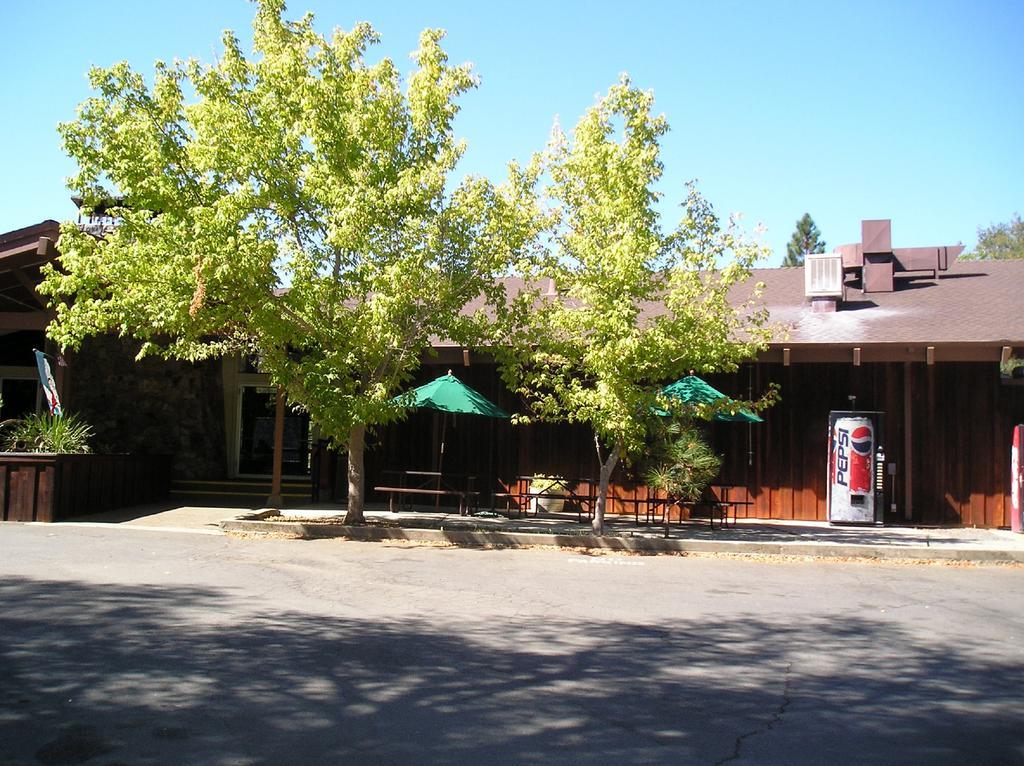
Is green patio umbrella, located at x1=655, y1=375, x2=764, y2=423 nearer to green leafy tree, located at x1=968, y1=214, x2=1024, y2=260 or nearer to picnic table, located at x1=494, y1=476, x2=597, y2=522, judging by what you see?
picnic table, located at x1=494, y1=476, x2=597, y2=522

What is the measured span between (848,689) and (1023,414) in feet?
41.4

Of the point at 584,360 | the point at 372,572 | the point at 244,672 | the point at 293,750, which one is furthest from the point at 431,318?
the point at 293,750

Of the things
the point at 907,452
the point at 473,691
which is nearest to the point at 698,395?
the point at 907,452

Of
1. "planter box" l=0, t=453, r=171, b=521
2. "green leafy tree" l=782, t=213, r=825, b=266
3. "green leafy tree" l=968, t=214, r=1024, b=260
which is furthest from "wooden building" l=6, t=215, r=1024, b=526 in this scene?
"green leafy tree" l=782, t=213, r=825, b=266

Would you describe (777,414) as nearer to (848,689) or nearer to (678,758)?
(848,689)

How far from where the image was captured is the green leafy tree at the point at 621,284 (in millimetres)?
12383

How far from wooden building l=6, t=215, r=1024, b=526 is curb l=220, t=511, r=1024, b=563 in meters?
2.35

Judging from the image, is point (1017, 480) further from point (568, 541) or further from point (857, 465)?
point (568, 541)

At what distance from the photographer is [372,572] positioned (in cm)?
961

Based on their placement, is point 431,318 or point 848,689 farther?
point 431,318

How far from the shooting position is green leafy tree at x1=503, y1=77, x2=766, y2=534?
40.6ft

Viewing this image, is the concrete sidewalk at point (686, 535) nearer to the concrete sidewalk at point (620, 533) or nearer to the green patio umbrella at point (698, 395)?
the concrete sidewalk at point (620, 533)

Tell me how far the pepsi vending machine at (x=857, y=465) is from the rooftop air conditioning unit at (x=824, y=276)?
9.75 feet

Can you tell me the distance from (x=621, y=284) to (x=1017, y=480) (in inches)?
307
